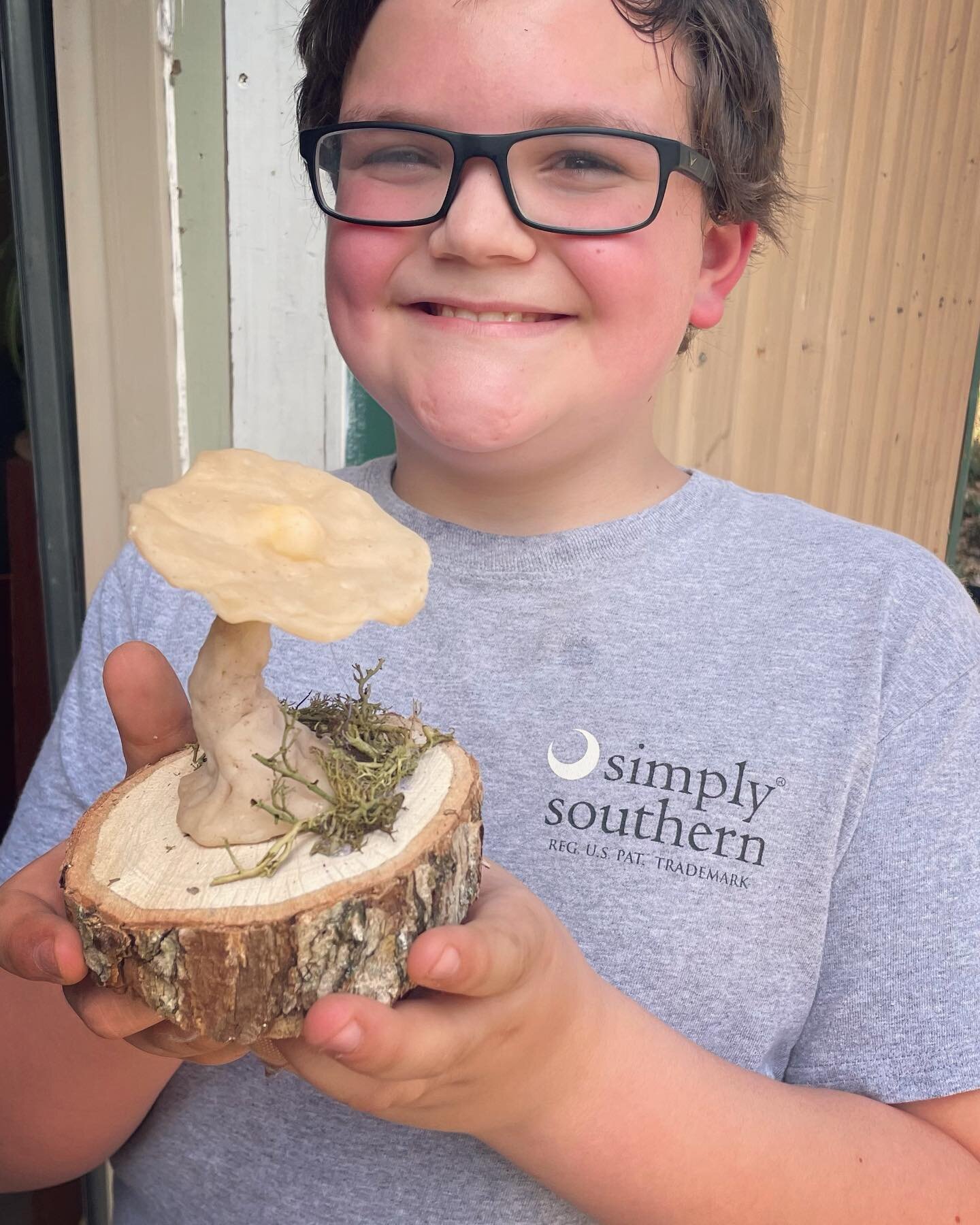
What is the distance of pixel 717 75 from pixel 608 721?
88 cm

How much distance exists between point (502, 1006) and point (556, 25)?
1089 millimetres

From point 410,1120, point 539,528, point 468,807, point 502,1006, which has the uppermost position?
point 539,528

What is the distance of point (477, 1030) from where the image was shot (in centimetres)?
90

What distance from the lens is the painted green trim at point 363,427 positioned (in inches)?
98.8

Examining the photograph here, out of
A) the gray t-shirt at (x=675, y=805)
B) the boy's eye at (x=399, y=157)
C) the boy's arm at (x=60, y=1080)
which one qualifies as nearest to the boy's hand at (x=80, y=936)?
the boy's arm at (x=60, y=1080)

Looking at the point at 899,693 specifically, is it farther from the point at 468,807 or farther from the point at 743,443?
the point at 743,443

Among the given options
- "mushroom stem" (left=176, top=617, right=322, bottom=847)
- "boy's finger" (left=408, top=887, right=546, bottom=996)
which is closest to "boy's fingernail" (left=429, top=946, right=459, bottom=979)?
"boy's finger" (left=408, top=887, right=546, bottom=996)

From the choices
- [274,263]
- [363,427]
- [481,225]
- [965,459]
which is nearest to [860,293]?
Answer: [965,459]

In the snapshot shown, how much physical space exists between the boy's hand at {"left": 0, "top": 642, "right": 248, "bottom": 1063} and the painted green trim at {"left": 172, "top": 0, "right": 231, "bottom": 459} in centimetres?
131

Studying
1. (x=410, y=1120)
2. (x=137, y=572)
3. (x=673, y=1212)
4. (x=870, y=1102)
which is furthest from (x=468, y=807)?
(x=137, y=572)

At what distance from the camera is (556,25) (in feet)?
4.04

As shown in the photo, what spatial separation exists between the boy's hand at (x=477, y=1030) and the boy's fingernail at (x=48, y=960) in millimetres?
212

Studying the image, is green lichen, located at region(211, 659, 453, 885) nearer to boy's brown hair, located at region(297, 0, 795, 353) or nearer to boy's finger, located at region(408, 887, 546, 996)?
boy's finger, located at region(408, 887, 546, 996)

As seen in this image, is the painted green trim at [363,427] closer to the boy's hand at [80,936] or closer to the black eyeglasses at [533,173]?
the black eyeglasses at [533,173]
